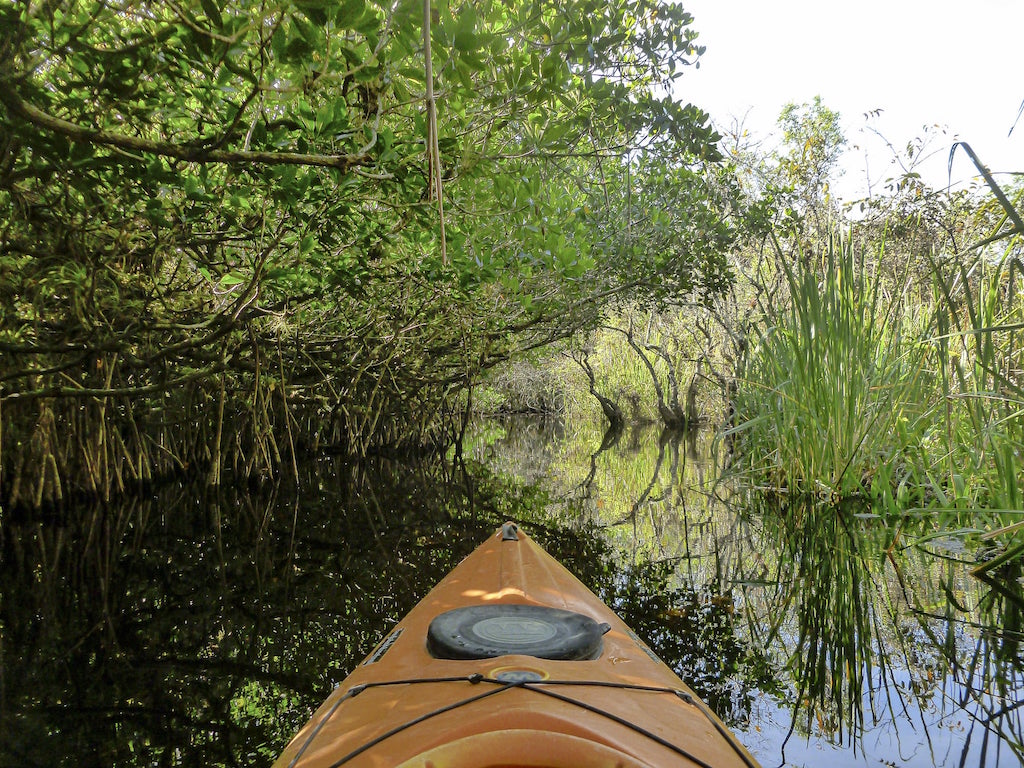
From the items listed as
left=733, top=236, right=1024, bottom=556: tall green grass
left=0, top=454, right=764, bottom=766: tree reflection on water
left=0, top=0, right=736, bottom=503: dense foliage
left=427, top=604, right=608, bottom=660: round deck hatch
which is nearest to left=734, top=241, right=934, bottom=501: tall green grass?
left=733, top=236, right=1024, bottom=556: tall green grass

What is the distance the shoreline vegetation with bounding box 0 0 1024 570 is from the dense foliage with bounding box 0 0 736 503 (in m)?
0.02

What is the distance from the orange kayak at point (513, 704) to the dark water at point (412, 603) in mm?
495

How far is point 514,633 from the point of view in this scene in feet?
6.81

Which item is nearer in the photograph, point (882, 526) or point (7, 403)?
point (882, 526)

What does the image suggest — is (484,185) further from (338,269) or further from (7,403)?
(7,403)

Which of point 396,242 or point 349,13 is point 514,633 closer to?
point 349,13

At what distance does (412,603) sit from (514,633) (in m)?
1.66

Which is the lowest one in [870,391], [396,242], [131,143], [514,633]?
[514,633]

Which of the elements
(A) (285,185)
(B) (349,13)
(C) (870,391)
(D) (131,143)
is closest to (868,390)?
(C) (870,391)

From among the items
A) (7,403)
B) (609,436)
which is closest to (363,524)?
(7,403)

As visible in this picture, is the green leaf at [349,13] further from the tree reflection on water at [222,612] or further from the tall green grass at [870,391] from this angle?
the tall green grass at [870,391]

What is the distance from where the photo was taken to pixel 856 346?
453cm

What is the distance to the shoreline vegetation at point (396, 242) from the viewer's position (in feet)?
7.80

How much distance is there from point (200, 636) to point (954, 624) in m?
3.41
